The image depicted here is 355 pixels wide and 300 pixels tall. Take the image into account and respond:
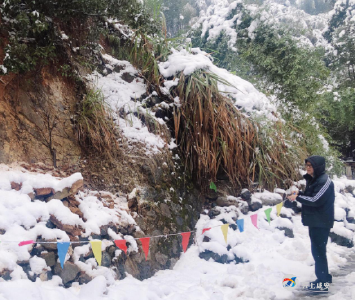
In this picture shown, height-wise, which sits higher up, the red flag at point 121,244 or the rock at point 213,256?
the red flag at point 121,244

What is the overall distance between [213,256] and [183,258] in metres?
0.38

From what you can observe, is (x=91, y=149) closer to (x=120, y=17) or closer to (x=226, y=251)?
(x=120, y=17)

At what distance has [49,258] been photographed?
2158 mm

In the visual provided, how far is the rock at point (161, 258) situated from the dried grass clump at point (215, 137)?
52.1 inches

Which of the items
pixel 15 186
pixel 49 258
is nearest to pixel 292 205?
pixel 49 258

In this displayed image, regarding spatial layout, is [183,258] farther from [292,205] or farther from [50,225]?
[292,205]

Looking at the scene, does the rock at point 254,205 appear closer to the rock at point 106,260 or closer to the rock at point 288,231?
the rock at point 288,231

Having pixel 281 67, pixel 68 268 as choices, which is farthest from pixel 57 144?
pixel 281 67

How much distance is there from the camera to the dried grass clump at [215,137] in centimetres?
400

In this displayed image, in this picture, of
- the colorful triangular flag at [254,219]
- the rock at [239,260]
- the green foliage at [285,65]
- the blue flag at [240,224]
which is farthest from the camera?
the green foliage at [285,65]

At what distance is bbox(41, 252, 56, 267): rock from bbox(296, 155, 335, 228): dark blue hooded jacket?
2.49m

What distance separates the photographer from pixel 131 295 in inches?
89.7

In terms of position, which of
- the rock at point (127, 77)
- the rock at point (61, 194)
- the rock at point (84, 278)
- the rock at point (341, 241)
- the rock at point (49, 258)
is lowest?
the rock at point (341, 241)

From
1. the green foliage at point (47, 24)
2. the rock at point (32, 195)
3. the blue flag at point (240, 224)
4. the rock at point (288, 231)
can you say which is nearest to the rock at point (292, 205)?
the rock at point (288, 231)
